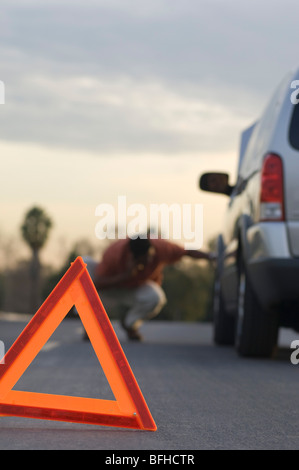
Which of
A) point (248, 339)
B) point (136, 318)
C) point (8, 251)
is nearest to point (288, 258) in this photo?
point (248, 339)

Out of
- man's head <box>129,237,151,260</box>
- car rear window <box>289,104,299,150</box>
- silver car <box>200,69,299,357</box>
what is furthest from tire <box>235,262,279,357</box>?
man's head <box>129,237,151,260</box>

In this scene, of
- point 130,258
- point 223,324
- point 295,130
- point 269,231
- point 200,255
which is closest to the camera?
point 269,231

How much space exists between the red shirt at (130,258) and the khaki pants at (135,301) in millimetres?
124

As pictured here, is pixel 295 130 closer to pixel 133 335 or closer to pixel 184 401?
pixel 184 401

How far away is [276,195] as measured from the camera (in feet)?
25.7

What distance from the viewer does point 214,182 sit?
1003 cm

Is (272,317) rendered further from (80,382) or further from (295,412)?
(295,412)

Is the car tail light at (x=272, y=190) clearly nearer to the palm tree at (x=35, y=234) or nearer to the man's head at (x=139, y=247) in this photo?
the man's head at (x=139, y=247)

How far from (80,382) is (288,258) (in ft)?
6.50

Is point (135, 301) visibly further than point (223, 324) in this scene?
Yes

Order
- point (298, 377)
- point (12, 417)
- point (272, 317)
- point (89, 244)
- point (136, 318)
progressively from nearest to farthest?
point (12, 417)
point (298, 377)
point (272, 317)
point (136, 318)
point (89, 244)

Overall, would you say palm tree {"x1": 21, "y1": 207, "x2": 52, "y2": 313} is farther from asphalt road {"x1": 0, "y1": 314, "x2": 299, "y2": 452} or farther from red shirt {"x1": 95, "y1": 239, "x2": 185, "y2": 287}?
asphalt road {"x1": 0, "y1": 314, "x2": 299, "y2": 452}

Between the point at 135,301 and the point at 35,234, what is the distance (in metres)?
59.2

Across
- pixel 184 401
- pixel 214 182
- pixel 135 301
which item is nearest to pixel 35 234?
pixel 135 301
